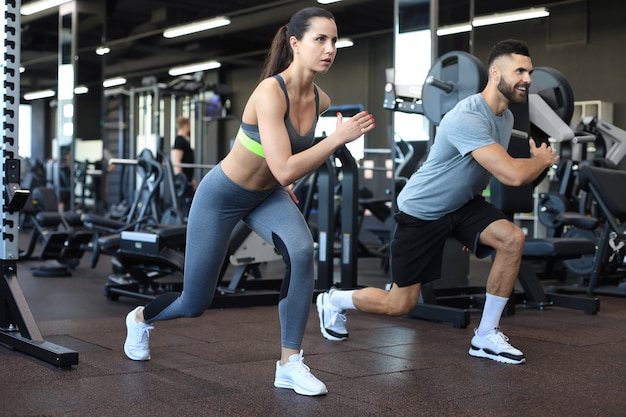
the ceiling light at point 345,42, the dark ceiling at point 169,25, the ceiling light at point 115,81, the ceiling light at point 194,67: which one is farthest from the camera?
the ceiling light at point 115,81

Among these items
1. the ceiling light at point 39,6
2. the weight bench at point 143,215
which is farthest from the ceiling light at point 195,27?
the weight bench at point 143,215

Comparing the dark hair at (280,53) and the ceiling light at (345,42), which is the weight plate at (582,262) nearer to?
the dark hair at (280,53)

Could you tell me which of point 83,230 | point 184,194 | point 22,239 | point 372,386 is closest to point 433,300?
point 372,386

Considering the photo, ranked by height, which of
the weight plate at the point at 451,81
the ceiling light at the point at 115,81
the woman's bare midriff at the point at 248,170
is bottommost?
the woman's bare midriff at the point at 248,170

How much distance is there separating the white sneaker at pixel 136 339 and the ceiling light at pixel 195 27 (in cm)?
1032

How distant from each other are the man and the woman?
0.75 metres

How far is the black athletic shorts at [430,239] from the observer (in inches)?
133

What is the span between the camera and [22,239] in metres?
11.2

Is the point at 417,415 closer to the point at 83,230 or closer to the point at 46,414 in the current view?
the point at 46,414

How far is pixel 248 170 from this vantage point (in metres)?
2.68

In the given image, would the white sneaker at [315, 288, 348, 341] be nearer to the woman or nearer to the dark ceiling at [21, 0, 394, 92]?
the woman

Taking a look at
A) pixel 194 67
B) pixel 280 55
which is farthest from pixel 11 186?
pixel 194 67

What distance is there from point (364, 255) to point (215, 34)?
7.71 m

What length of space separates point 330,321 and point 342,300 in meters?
0.15
